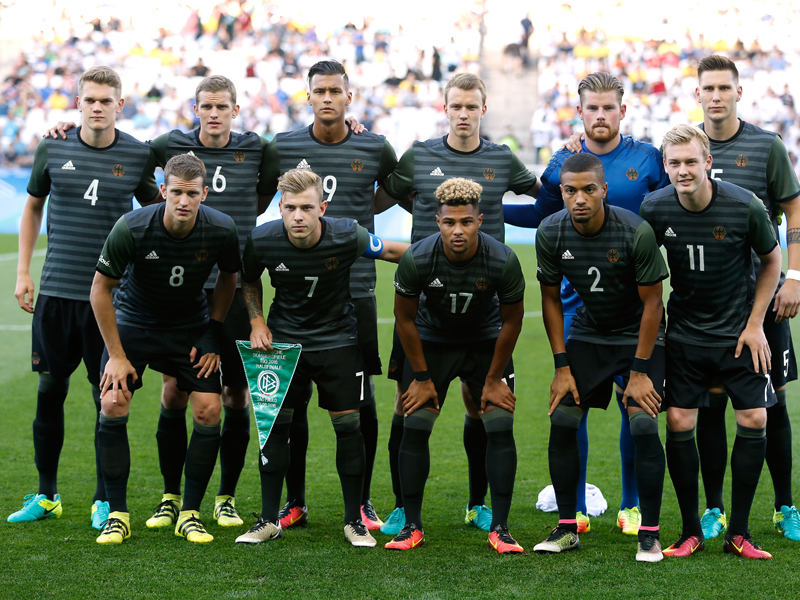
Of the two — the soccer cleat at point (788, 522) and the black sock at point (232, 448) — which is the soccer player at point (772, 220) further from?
the black sock at point (232, 448)

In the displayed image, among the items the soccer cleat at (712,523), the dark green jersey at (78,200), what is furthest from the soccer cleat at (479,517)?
the dark green jersey at (78,200)

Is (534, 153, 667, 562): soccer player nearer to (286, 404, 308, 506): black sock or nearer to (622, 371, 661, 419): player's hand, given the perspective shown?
(622, 371, 661, 419): player's hand

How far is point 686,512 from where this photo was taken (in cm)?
450

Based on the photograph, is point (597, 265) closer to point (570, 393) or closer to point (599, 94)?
point (570, 393)

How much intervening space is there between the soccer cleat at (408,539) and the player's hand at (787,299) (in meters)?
2.21

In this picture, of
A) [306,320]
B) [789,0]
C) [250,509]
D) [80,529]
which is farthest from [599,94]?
[789,0]

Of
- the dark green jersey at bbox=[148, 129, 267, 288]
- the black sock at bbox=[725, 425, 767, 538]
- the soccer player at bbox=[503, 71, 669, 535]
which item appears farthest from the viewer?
the dark green jersey at bbox=[148, 129, 267, 288]

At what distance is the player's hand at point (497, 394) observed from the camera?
4617 millimetres

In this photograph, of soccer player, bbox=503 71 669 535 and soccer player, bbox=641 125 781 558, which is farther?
soccer player, bbox=503 71 669 535

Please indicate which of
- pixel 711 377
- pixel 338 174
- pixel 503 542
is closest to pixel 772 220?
pixel 711 377

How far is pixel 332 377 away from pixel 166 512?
131 centimetres

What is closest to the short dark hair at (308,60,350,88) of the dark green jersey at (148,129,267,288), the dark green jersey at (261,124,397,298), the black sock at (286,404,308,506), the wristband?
the dark green jersey at (261,124,397,298)

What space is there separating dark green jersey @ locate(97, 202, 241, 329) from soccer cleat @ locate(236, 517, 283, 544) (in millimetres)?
1139

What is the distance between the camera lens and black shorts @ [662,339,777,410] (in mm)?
4441
